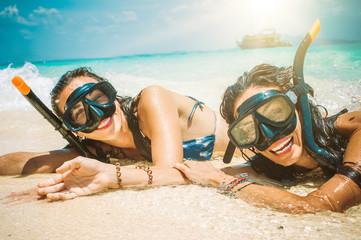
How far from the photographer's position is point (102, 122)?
2.35m

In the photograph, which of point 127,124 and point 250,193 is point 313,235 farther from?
point 127,124

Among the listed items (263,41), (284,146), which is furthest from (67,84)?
(263,41)

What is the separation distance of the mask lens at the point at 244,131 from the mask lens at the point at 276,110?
112 mm

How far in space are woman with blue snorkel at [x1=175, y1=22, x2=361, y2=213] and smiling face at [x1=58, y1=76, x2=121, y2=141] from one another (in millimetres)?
881

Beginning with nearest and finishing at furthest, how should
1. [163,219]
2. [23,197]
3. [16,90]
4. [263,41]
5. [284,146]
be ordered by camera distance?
[163,219] → [23,197] → [284,146] → [16,90] → [263,41]

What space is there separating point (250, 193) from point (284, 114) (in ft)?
2.11

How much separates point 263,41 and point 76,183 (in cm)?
5195

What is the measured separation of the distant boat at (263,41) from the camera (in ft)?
152

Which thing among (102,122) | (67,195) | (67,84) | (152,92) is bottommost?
(67,195)

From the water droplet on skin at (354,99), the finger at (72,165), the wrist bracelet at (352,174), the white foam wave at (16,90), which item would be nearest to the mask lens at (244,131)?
the wrist bracelet at (352,174)

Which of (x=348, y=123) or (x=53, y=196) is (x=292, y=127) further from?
(x=53, y=196)

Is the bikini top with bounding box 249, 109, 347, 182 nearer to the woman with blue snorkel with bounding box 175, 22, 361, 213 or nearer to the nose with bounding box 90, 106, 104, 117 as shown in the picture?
the woman with blue snorkel with bounding box 175, 22, 361, 213

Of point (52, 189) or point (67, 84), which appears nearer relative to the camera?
point (52, 189)

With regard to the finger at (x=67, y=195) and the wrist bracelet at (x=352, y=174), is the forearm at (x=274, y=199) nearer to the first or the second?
the wrist bracelet at (x=352, y=174)
